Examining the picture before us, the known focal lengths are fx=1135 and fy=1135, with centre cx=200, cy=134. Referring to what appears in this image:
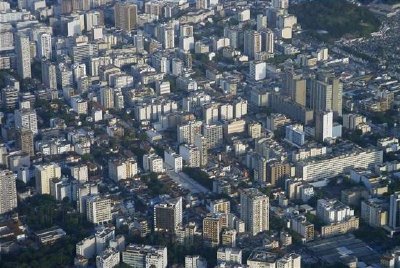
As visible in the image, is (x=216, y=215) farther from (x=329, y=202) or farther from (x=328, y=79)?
(x=328, y=79)

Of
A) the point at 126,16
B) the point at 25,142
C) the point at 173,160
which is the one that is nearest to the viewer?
the point at 173,160

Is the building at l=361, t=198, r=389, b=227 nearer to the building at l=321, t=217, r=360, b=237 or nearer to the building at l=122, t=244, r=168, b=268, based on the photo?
the building at l=321, t=217, r=360, b=237

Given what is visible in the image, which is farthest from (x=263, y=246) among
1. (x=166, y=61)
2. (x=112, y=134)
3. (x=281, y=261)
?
(x=166, y=61)

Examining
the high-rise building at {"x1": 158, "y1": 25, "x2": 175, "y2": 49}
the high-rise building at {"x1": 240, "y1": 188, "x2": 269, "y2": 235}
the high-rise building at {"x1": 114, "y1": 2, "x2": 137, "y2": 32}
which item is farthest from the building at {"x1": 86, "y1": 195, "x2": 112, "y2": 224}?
the high-rise building at {"x1": 114, "y1": 2, "x2": 137, "y2": 32}

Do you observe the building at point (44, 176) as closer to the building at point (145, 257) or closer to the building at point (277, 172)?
the building at point (145, 257)

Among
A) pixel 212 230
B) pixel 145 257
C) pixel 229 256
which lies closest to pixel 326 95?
pixel 212 230

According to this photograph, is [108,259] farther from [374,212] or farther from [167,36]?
[167,36]
